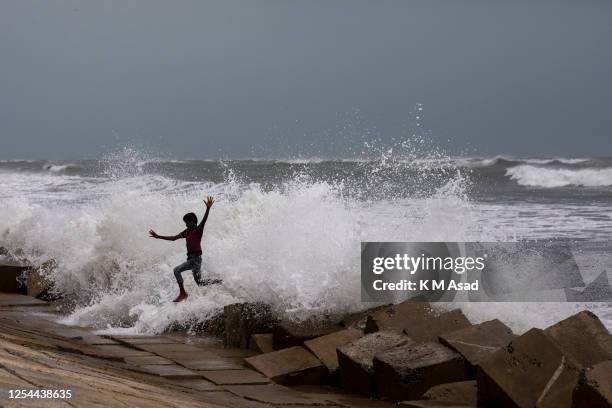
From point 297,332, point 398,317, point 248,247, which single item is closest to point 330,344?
point 297,332

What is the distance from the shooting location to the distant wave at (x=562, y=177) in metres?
32.8

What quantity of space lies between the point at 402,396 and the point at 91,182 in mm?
26773

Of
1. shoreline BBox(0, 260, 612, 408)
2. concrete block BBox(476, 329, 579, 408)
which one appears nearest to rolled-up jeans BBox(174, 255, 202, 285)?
shoreline BBox(0, 260, 612, 408)

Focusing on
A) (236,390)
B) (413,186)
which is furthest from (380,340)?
(413,186)

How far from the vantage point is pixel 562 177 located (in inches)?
1339

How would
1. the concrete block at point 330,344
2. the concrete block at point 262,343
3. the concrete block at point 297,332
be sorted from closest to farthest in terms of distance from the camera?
the concrete block at point 330,344, the concrete block at point 297,332, the concrete block at point 262,343

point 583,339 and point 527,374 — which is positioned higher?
point 583,339

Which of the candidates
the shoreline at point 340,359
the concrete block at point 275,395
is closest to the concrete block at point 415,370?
the shoreline at point 340,359

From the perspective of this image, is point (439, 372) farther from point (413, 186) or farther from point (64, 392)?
point (413, 186)

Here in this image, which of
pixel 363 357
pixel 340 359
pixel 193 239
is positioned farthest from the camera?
pixel 193 239

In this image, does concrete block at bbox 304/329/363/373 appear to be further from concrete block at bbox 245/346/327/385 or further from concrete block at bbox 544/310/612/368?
concrete block at bbox 544/310/612/368

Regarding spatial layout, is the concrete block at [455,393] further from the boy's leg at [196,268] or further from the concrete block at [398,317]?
the boy's leg at [196,268]

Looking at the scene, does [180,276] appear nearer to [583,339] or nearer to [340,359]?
[340,359]

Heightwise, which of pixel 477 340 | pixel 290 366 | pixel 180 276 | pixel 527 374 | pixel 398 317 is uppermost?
pixel 180 276
